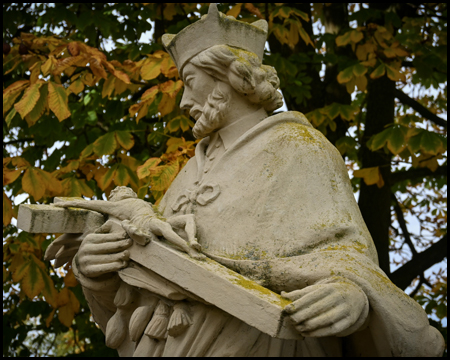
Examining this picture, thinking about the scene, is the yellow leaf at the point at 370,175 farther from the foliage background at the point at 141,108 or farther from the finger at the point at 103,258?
the finger at the point at 103,258

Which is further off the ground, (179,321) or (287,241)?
(287,241)

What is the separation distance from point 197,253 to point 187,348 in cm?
39

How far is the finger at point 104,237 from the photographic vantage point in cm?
285

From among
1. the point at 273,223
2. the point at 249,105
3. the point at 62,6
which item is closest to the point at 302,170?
the point at 273,223

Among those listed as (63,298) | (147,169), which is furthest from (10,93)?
(63,298)

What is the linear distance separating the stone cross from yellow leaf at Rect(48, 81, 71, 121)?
1701 millimetres

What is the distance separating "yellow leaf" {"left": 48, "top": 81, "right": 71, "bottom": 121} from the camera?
469 cm

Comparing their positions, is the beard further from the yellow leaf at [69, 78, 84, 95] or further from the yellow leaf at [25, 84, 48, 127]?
the yellow leaf at [69, 78, 84, 95]

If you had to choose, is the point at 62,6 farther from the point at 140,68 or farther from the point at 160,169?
the point at 160,169

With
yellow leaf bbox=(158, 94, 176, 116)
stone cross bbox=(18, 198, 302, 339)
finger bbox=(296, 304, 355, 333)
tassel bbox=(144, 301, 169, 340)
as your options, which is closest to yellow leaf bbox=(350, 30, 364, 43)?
yellow leaf bbox=(158, 94, 176, 116)

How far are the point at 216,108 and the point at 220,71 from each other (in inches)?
6.8

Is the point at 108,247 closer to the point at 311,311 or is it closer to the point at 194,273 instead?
the point at 194,273

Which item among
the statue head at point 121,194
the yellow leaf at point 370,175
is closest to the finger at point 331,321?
the statue head at point 121,194

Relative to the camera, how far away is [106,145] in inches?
204
